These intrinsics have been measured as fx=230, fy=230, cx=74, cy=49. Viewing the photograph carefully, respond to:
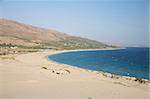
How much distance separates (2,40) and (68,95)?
10524 centimetres

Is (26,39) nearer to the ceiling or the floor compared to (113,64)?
nearer to the ceiling

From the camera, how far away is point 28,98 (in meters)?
11.8

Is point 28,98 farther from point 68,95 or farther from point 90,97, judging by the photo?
point 90,97

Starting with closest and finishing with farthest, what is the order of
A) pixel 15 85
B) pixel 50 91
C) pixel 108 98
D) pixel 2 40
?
1. pixel 108 98
2. pixel 50 91
3. pixel 15 85
4. pixel 2 40

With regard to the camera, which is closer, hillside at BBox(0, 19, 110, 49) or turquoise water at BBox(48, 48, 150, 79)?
turquoise water at BBox(48, 48, 150, 79)

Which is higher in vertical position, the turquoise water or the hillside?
the hillside

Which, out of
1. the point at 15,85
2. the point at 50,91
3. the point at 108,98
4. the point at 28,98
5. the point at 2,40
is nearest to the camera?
the point at 28,98

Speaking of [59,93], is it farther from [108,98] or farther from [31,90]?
[108,98]

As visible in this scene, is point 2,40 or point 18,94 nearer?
point 18,94

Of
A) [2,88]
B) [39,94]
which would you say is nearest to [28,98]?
[39,94]

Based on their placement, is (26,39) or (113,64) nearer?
(113,64)

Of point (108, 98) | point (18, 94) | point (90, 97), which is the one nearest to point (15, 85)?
point (18, 94)

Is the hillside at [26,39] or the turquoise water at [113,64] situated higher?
the hillside at [26,39]

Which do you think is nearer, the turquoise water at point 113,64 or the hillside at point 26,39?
the turquoise water at point 113,64
